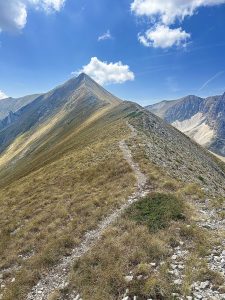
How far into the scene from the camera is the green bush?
22.0 metres

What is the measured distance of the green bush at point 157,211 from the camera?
72.2 feet

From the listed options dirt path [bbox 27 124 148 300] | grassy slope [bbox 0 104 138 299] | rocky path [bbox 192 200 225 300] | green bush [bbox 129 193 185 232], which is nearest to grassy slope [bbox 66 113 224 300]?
green bush [bbox 129 193 185 232]

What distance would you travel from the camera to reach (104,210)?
1032 inches

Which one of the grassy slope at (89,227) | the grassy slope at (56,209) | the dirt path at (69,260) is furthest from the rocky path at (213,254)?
the grassy slope at (56,209)

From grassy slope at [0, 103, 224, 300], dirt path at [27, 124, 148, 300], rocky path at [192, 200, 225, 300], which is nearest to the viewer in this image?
rocky path at [192, 200, 225, 300]

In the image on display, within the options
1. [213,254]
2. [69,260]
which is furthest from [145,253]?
[69,260]

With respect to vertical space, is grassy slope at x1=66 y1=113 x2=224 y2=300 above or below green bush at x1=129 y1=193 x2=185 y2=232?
below

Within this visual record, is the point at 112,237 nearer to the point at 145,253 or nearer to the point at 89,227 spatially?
the point at 89,227

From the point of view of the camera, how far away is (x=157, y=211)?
23547 mm

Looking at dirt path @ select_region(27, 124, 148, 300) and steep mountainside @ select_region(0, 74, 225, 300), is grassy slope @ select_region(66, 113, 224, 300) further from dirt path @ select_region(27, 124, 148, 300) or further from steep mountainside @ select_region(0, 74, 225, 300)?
dirt path @ select_region(27, 124, 148, 300)

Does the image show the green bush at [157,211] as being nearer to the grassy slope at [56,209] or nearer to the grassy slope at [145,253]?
the grassy slope at [145,253]

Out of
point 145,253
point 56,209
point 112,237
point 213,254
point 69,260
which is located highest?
point 213,254

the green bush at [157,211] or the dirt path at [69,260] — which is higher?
the green bush at [157,211]

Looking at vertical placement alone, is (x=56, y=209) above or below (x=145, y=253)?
below
